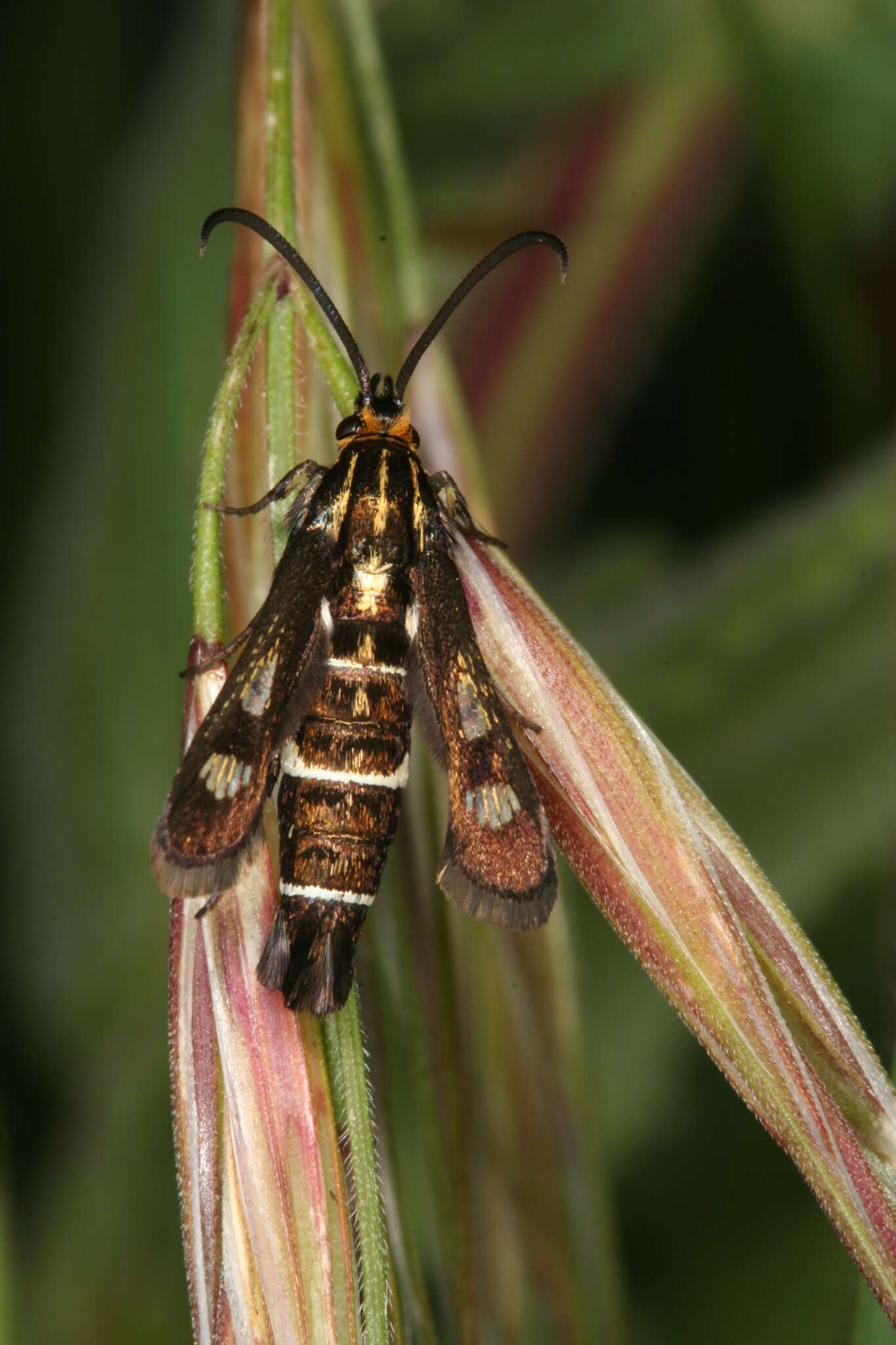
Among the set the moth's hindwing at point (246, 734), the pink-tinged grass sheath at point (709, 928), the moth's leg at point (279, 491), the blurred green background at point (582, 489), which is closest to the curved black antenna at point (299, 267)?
the moth's leg at point (279, 491)

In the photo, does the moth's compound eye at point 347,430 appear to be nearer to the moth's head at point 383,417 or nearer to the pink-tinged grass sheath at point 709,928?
the moth's head at point 383,417

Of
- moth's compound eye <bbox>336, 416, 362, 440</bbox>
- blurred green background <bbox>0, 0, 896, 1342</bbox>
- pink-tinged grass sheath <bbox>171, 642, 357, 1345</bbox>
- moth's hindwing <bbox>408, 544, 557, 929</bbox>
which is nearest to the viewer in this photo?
pink-tinged grass sheath <bbox>171, 642, 357, 1345</bbox>

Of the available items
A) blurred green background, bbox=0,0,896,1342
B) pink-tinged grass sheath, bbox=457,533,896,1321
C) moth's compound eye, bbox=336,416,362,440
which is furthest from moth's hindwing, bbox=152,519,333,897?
blurred green background, bbox=0,0,896,1342

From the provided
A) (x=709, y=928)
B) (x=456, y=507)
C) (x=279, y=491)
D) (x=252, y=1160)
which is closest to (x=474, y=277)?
(x=456, y=507)

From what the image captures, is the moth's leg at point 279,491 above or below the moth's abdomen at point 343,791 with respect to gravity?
above

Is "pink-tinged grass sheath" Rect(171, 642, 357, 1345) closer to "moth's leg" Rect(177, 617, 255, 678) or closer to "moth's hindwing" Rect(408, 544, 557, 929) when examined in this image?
"moth's leg" Rect(177, 617, 255, 678)

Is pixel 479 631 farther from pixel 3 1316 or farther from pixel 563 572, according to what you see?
pixel 563 572

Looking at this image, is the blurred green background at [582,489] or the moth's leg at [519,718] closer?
the moth's leg at [519,718]
